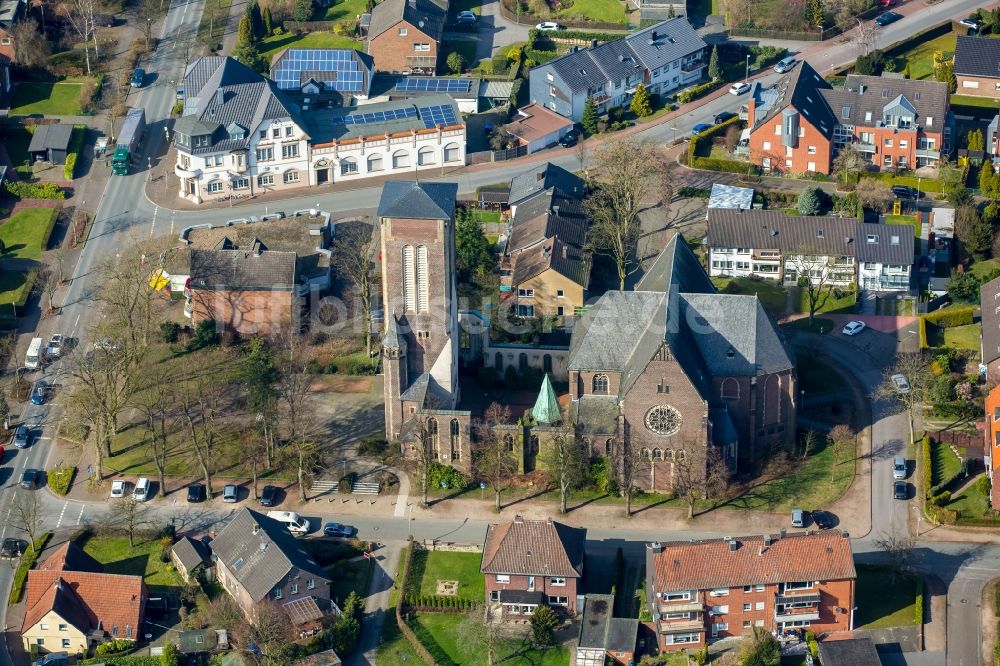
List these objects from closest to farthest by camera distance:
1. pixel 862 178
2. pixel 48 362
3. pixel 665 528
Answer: pixel 665 528
pixel 48 362
pixel 862 178

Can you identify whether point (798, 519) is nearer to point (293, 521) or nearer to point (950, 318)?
point (950, 318)

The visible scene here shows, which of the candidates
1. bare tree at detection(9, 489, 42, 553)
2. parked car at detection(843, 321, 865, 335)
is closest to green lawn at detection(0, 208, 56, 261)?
bare tree at detection(9, 489, 42, 553)

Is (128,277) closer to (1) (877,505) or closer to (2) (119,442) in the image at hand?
(2) (119,442)

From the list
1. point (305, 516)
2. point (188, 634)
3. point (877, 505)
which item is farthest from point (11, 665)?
point (877, 505)

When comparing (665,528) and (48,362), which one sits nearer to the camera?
(665,528)

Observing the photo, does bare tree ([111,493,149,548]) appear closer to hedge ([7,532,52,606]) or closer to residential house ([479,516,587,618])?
hedge ([7,532,52,606])

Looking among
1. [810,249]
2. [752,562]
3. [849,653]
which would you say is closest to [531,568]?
[752,562]
